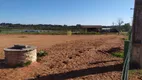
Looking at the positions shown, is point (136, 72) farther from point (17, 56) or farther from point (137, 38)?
point (17, 56)

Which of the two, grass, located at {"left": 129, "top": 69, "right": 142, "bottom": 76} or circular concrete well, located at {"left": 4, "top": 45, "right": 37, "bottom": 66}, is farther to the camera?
circular concrete well, located at {"left": 4, "top": 45, "right": 37, "bottom": 66}

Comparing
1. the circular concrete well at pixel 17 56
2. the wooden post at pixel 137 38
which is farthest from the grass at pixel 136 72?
the circular concrete well at pixel 17 56

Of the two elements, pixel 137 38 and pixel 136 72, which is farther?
pixel 137 38

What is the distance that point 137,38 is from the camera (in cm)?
916

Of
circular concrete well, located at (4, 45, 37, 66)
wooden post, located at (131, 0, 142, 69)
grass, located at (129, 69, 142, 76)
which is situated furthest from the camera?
circular concrete well, located at (4, 45, 37, 66)

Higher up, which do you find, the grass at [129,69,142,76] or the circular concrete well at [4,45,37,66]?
the circular concrete well at [4,45,37,66]

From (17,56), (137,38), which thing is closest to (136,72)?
(137,38)

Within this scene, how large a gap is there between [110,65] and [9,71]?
4.36m

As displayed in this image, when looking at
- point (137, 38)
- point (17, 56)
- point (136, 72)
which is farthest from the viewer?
point (17, 56)

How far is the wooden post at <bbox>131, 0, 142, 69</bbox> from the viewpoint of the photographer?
29.6 feet

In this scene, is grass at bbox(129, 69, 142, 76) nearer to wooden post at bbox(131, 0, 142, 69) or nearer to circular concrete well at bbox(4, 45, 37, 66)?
wooden post at bbox(131, 0, 142, 69)

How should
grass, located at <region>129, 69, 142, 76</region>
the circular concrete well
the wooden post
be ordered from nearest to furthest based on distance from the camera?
grass, located at <region>129, 69, 142, 76</region> → the wooden post → the circular concrete well

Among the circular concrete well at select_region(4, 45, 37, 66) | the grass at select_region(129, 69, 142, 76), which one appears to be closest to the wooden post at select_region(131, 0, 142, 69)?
the grass at select_region(129, 69, 142, 76)

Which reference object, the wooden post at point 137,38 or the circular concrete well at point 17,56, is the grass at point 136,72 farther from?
the circular concrete well at point 17,56
